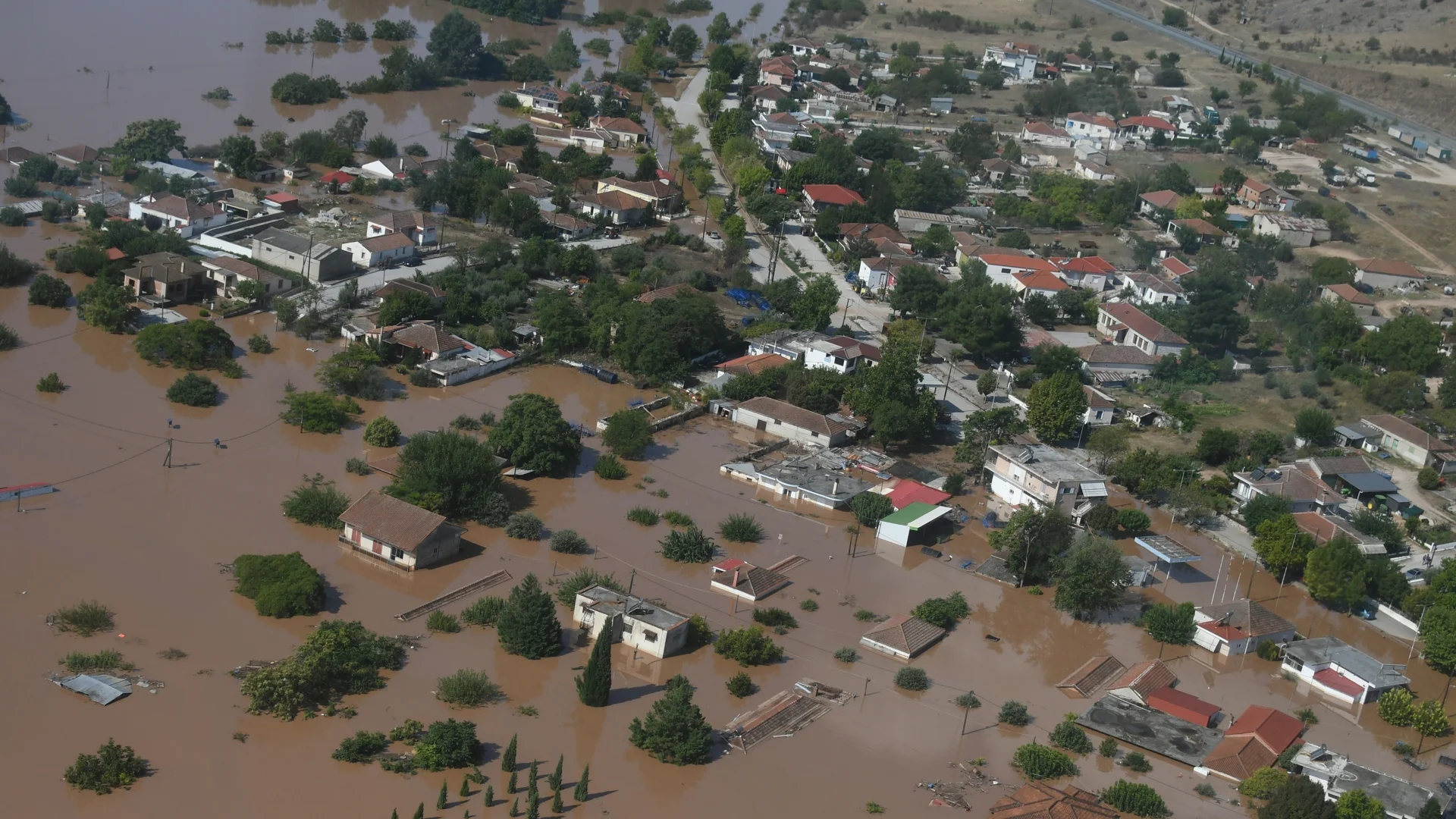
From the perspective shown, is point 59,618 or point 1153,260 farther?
point 1153,260

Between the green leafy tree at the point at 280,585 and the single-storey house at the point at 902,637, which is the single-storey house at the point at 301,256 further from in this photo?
the single-storey house at the point at 902,637

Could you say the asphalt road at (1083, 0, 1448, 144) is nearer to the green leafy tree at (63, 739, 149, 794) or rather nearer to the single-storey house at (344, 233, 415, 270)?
the single-storey house at (344, 233, 415, 270)

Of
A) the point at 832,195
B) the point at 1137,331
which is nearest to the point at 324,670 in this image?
the point at 1137,331

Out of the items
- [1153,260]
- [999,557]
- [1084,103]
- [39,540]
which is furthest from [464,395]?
[1084,103]

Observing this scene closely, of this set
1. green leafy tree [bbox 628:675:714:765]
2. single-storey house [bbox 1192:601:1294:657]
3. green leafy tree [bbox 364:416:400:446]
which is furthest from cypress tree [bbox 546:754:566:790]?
single-storey house [bbox 1192:601:1294:657]

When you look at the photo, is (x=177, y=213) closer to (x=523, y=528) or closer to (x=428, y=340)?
(x=428, y=340)

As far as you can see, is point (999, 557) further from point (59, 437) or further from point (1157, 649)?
point (59, 437)
